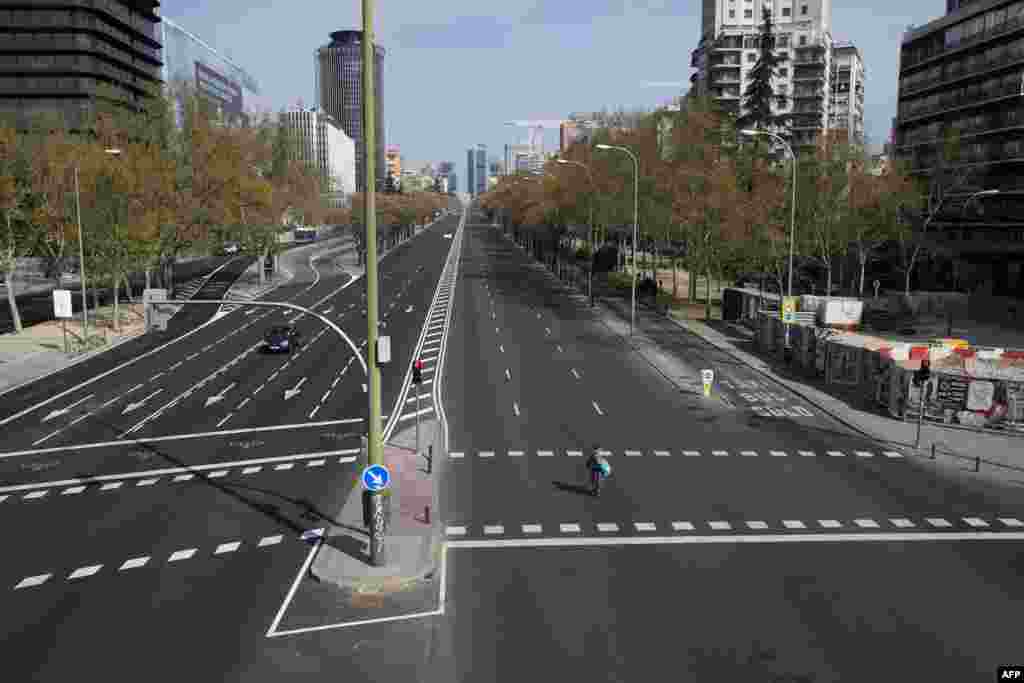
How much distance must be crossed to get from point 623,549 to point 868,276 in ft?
259

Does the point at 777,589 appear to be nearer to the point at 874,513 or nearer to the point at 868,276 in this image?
the point at 874,513

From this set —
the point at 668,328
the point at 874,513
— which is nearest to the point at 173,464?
the point at 874,513

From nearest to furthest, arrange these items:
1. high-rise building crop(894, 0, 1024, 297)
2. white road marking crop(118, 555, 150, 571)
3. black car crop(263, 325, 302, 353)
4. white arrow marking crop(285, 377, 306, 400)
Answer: white road marking crop(118, 555, 150, 571)
white arrow marking crop(285, 377, 306, 400)
black car crop(263, 325, 302, 353)
high-rise building crop(894, 0, 1024, 297)

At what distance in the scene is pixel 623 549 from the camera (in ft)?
61.6

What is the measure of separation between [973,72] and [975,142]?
632 centimetres

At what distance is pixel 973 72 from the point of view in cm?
7925

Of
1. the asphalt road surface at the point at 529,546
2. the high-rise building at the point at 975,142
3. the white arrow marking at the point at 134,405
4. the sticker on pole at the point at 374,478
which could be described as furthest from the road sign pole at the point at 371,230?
the high-rise building at the point at 975,142

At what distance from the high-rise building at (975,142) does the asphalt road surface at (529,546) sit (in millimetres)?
50488

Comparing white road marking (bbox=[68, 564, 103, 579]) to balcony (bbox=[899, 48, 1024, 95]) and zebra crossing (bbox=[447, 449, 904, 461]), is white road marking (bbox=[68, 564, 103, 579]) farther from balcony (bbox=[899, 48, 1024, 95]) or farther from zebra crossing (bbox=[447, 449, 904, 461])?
balcony (bbox=[899, 48, 1024, 95])

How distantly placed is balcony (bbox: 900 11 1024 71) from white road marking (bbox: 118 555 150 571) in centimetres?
7924

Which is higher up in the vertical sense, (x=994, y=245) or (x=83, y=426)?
(x=994, y=245)

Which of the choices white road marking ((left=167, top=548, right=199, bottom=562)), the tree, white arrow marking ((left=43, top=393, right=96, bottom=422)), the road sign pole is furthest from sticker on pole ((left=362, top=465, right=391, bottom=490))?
the tree

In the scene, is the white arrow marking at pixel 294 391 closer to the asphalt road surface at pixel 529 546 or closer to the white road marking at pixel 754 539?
the asphalt road surface at pixel 529 546

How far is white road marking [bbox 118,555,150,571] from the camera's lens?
17734 millimetres
